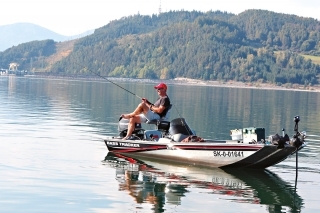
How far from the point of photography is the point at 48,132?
28.9m

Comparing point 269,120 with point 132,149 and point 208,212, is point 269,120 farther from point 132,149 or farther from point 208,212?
point 208,212

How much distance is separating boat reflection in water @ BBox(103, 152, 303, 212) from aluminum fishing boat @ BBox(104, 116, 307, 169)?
28 cm

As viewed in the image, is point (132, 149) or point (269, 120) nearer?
point (132, 149)

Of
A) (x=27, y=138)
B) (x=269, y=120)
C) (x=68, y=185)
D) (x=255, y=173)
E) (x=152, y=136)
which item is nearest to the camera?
(x=68, y=185)

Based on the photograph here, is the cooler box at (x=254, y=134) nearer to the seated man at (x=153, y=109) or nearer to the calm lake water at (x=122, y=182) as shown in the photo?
A: the calm lake water at (x=122, y=182)

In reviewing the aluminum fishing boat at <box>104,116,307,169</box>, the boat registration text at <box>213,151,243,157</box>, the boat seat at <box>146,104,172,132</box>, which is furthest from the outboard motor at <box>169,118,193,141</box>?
the boat registration text at <box>213,151,243,157</box>

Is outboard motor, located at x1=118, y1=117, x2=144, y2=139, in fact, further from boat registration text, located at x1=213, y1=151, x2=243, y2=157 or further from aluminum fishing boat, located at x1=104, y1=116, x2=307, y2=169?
boat registration text, located at x1=213, y1=151, x2=243, y2=157

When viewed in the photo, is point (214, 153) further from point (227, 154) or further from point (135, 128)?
point (135, 128)

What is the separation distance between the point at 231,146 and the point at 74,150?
618cm

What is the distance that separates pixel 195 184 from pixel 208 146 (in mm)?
2392

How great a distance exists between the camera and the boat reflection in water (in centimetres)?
1598

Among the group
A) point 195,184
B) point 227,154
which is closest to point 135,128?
point 227,154

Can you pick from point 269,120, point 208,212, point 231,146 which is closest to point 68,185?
point 208,212

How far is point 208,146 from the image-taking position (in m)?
20.0
